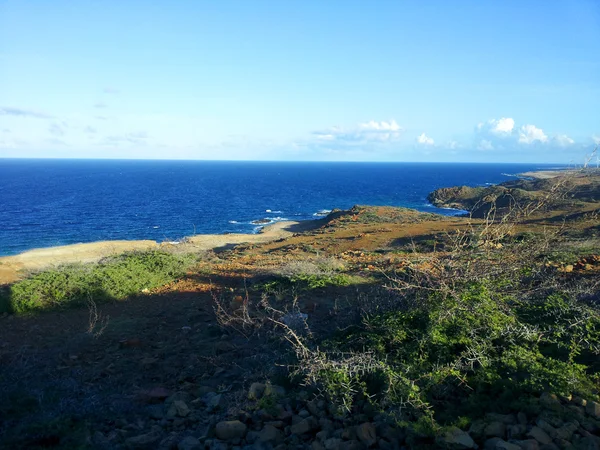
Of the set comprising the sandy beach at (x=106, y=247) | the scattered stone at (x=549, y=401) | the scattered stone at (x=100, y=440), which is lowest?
the sandy beach at (x=106, y=247)

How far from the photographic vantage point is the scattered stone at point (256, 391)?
509cm

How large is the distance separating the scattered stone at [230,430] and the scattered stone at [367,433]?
3.92 feet

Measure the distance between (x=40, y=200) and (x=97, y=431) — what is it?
66951 mm

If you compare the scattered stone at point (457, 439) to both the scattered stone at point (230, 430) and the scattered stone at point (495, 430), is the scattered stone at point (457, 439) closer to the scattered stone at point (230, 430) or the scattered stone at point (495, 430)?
the scattered stone at point (495, 430)

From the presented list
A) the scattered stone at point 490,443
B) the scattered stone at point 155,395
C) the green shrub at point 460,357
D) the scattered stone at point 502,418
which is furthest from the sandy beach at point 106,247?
the scattered stone at point 490,443

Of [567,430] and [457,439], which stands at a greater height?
[567,430]

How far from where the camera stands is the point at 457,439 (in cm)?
386

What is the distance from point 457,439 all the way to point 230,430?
2.18 metres

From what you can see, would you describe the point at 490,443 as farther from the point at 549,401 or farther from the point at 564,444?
the point at 549,401

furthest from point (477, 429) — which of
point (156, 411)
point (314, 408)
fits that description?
point (156, 411)

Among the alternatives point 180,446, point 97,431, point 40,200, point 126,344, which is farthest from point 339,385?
point 40,200

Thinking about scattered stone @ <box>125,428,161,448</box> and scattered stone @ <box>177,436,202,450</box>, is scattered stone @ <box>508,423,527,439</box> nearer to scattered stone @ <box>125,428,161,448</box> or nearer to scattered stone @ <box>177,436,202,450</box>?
scattered stone @ <box>177,436,202,450</box>

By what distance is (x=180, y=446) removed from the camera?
4.45 metres

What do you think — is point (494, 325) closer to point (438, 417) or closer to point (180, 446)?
point (438, 417)
